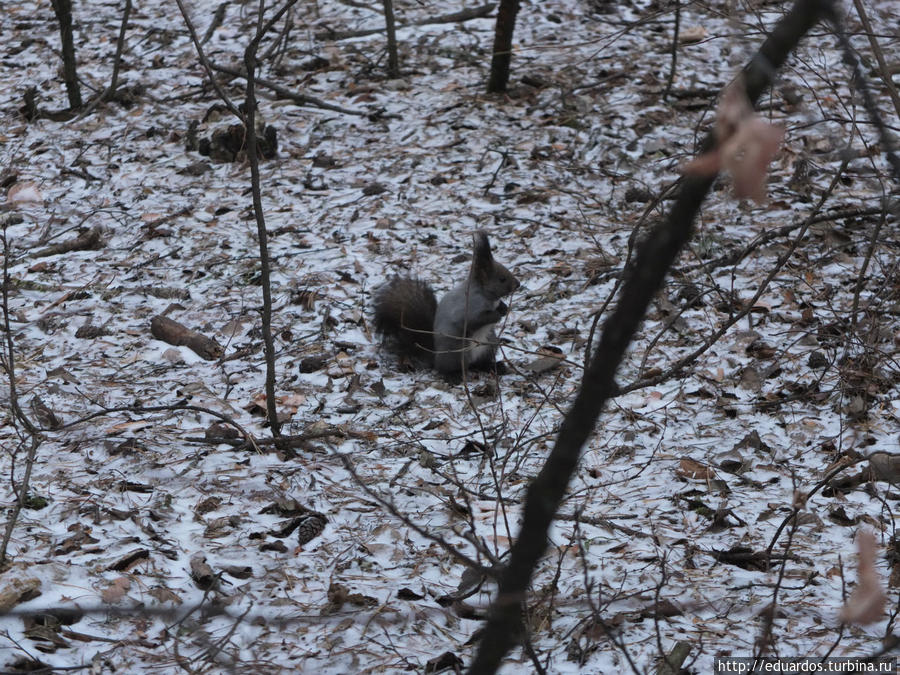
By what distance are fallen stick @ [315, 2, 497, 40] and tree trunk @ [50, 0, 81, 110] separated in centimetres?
214

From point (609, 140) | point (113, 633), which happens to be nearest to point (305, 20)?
point (609, 140)

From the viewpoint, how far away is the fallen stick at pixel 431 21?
756 cm

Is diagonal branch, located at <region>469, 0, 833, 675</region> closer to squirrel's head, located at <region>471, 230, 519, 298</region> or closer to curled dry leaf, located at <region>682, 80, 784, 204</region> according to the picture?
curled dry leaf, located at <region>682, 80, 784, 204</region>

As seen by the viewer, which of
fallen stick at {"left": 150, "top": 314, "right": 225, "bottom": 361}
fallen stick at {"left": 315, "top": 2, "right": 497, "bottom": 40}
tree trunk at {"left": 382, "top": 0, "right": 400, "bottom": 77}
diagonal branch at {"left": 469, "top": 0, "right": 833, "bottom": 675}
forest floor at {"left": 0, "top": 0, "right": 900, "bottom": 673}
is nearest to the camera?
diagonal branch at {"left": 469, "top": 0, "right": 833, "bottom": 675}

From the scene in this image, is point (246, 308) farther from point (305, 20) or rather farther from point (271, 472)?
point (305, 20)

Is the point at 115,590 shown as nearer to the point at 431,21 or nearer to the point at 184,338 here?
the point at 184,338

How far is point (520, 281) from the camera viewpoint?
4.78m

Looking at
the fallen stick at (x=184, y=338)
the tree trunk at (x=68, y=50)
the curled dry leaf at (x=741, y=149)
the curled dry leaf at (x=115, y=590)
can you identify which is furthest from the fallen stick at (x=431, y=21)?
the curled dry leaf at (x=741, y=149)

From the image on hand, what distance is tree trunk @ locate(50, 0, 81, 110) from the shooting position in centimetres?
618

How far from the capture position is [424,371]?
4211 mm

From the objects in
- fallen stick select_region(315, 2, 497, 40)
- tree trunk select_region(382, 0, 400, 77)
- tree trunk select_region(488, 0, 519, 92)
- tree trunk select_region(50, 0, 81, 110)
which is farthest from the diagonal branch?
fallen stick select_region(315, 2, 497, 40)

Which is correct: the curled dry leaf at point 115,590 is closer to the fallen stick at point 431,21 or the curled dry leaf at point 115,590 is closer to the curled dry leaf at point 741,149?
the curled dry leaf at point 741,149

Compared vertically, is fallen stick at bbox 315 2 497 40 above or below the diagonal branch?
below

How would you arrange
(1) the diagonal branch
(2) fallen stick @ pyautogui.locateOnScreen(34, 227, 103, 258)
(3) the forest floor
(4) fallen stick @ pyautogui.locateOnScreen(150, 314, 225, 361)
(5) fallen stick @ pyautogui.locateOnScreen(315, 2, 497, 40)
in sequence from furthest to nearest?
(5) fallen stick @ pyautogui.locateOnScreen(315, 2, 497, 40) → (2) fallen stick @ pyautogui.locateOnScreen(34, 227, 103, 258) → (4) fallen stick @ pyautogui.locateOnScreen(150, 314, 225, 361) → (3) the forest floor → (1) the diagonal branch
